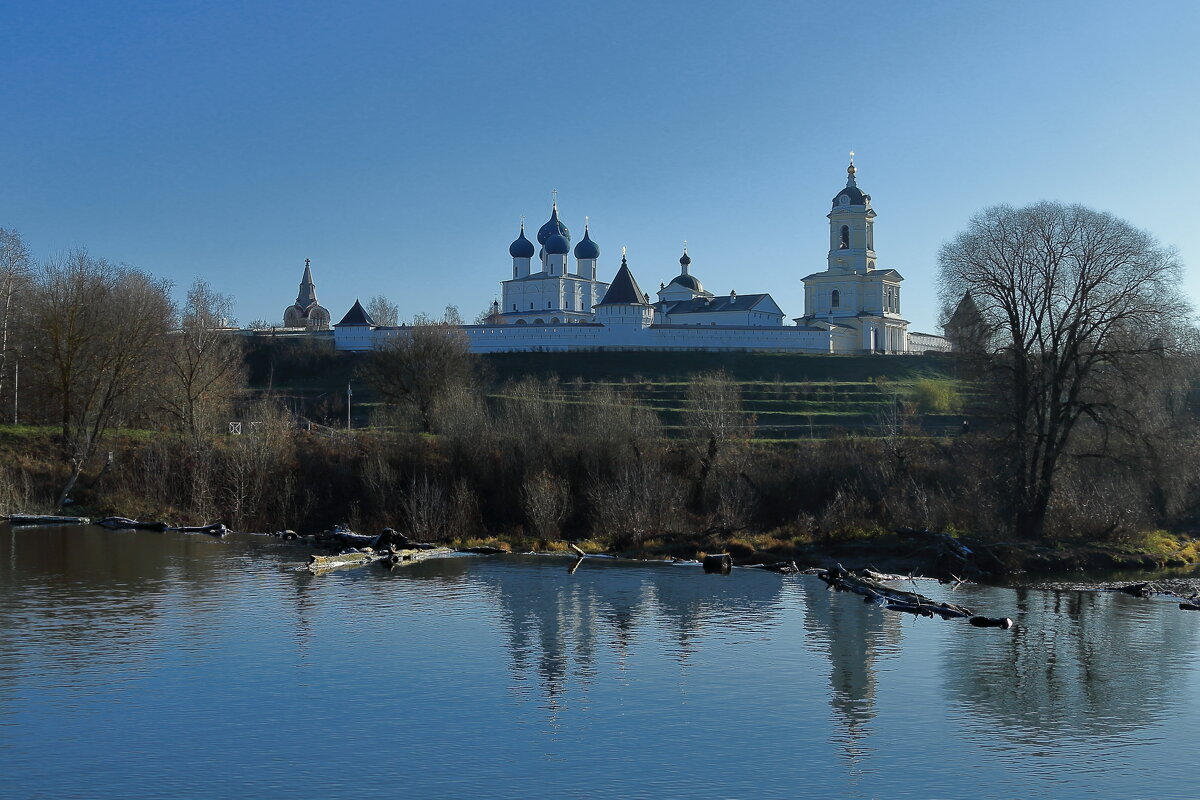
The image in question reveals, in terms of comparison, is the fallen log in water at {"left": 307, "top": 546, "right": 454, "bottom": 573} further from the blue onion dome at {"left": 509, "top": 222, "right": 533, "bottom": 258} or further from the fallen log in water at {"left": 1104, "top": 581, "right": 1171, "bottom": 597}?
the blue onion dome at {"left": 509, "top": 222, "right": 533, "bottom": 258}

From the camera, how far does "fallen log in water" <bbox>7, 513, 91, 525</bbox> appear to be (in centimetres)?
2661

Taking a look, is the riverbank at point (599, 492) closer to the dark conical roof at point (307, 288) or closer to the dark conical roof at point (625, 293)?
the dark conical roof at point (625, 293)

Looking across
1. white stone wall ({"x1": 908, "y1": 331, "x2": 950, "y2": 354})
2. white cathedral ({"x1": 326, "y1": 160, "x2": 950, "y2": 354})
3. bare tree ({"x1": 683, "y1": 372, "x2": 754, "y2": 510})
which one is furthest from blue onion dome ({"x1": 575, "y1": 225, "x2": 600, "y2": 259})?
bare tree ({"x1": 683, "y1": 372, "x2": 754, "y2": 510})

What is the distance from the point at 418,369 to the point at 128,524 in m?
14.5

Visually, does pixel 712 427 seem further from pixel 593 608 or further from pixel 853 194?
pixel 853 194

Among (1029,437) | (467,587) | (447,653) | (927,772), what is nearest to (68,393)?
(467,587)

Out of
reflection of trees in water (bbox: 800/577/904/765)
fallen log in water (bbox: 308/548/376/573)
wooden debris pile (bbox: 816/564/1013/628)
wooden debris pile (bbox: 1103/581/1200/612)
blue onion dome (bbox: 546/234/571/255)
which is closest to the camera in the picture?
reflection of trees in water (bbox: 800/577/904/765)

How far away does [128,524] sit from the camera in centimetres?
2661

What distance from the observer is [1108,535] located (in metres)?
22.5

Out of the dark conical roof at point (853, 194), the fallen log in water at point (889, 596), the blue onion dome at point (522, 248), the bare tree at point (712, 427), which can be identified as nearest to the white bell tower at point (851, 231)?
the dark conical roof at point (853, 194)

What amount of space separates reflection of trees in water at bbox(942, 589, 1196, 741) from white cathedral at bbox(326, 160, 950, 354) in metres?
38.6

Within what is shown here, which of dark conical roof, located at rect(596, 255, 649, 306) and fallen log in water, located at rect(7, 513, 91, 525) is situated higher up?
dark conical roof, located at rect(596, 255, 649, 306)

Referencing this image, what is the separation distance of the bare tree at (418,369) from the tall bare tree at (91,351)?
8.22m

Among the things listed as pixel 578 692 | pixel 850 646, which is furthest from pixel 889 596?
pixel 578 692
